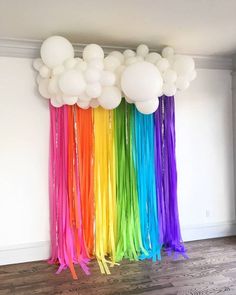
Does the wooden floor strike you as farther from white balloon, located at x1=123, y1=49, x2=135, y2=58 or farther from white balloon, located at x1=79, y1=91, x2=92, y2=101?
white balloon, located at x1=123, y1=49, x2=135, y2=58

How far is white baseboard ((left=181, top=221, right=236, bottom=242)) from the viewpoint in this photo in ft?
11.4

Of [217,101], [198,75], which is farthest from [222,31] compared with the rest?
[217,101]

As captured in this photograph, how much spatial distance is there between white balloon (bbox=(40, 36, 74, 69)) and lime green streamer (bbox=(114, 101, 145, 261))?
802mm

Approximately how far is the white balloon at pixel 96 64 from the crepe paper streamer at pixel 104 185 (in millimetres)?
558

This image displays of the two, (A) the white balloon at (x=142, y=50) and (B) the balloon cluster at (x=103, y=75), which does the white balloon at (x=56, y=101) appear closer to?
(B) the balloon cluster at (x=103, y=75)

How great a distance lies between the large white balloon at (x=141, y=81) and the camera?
8.00 feet

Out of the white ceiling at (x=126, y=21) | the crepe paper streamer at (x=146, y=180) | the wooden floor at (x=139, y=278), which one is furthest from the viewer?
the crepe paper streamer at (x=146, y=180)

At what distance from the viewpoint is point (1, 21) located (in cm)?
239

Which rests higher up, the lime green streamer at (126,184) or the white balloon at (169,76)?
the white balloon at (169,76)

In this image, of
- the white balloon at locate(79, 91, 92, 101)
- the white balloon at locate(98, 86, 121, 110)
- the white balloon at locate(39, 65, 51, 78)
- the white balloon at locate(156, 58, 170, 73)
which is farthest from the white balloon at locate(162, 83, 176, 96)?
the white balloon at locate(39, 65, 51, 78)

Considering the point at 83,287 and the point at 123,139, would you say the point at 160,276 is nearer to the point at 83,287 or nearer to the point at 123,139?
the point at 83,287

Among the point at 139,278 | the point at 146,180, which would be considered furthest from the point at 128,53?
the point at 139,278

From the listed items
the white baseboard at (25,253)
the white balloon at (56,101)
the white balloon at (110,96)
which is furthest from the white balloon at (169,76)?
the white baseboard at (25,253)

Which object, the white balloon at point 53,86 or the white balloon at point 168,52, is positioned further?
the white balloon at point 168,52
